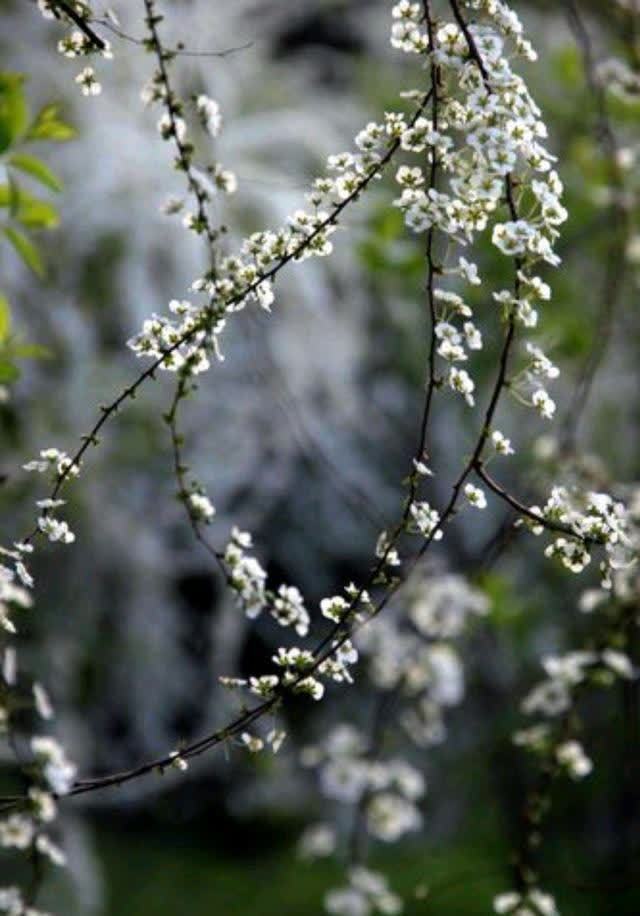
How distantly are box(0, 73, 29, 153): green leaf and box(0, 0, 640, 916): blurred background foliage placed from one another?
1.78m

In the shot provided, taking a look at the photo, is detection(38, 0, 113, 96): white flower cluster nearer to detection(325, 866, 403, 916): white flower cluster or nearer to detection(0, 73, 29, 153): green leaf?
detection(0, 73, 29, 153): green leaf

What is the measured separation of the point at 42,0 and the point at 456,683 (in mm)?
2006

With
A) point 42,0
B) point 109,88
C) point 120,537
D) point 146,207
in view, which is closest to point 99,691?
point 120,537

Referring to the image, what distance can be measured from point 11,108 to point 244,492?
240 centimetres

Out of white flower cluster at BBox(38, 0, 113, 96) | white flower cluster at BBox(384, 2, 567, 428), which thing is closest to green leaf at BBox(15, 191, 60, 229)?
white flower cluster at BBox(38, 0, 113, 96)

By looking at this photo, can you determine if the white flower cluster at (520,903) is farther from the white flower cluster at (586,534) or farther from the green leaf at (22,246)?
the green leaf at (22,246)

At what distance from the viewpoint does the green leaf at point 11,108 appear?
131 cm

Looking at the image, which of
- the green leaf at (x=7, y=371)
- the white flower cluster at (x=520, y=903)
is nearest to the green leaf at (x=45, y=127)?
the green leaf at (x=7, y=371)

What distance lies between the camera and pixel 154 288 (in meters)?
3.73

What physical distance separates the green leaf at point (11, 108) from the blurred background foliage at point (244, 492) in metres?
1.78

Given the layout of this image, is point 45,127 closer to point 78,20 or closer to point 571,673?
point 78,20

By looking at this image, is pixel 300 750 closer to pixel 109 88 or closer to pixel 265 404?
pixel 265 404

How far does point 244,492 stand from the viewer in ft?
12.1

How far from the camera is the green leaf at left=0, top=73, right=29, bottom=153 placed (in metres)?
1.31
